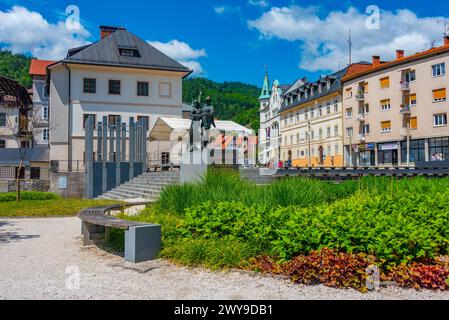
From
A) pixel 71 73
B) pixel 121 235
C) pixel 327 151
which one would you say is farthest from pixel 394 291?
pixel 327 151

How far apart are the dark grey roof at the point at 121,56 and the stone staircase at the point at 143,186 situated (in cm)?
1587

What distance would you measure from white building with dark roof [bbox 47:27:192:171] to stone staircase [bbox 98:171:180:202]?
13.1 metres

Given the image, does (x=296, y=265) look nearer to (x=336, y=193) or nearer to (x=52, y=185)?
(x=336, y=193)

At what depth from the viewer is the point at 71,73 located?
3653 cm

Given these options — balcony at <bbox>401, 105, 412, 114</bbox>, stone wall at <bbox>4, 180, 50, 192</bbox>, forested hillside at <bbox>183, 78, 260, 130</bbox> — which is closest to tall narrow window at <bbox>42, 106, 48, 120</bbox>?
stone wall at <bbox>4, 180, 50, 192</bbox>

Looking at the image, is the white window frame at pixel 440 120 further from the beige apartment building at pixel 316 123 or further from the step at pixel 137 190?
the step at pixel 137 190

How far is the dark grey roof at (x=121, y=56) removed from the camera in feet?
122

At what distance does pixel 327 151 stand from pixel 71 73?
36127 mm

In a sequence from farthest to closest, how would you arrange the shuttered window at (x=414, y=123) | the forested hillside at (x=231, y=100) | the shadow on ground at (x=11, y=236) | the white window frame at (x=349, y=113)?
1. the forested hillside at (x=231, y=100)
2. the white window frame at (x=349, y=113)
3. the shuttered window at (x=414, y=123)
4. the shadow on ground at (x=11, y=236)

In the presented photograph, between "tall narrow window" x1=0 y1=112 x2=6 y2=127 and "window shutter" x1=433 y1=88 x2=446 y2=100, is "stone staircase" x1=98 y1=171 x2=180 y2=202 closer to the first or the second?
"window shutter" x1=433 y1=88 x2=446 y2=100

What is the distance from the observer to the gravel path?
195 inches

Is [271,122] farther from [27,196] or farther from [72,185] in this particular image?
[27,196]

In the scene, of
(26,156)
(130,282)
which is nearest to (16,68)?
(26,156)

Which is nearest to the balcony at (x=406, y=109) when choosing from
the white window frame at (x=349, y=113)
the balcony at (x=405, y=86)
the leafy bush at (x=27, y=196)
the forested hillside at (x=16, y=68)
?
the balcony at (x=405, y=86)
